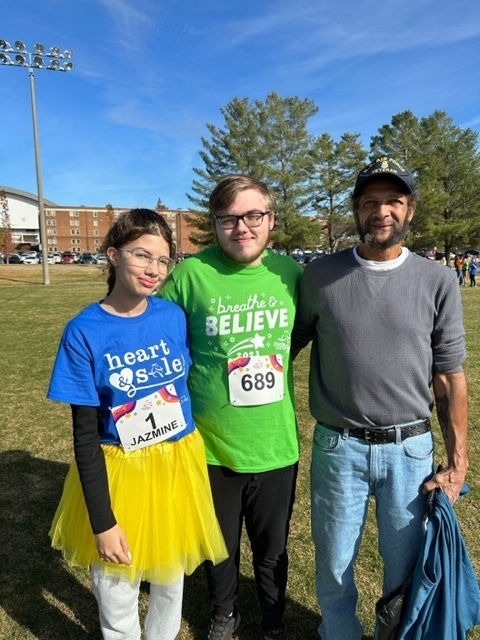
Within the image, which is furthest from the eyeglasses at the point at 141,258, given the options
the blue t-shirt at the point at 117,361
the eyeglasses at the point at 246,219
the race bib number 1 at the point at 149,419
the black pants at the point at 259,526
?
the black pants at the point at 259,526

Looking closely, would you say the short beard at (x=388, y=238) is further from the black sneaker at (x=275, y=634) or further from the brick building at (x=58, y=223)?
the brick building at (x=58, y=223)

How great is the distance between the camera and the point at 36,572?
277cm

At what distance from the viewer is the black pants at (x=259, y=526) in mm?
2084

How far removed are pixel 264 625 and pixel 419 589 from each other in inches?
37.2

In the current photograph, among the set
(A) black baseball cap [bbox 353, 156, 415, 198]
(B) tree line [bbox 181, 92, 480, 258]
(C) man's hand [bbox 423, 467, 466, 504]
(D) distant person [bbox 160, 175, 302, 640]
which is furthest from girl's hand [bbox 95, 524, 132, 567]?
(B) tree line [bbox 181, 92, 480, 258]

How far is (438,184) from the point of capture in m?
32.1

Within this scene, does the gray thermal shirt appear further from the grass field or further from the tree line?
the tree line

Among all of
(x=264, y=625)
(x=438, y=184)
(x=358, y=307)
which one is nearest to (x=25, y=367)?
(x=264, y=625)

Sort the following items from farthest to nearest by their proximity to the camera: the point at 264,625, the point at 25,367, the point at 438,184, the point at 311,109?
the point at 311,109, the point at 438,184, the point at 25,367, the point at 264,625

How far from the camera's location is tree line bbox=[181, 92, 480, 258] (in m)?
32.2

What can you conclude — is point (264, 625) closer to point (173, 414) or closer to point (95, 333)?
point (173, 414)

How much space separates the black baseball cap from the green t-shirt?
0.54 metres

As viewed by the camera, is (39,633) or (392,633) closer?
(392,633)

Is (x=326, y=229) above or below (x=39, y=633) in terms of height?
above
